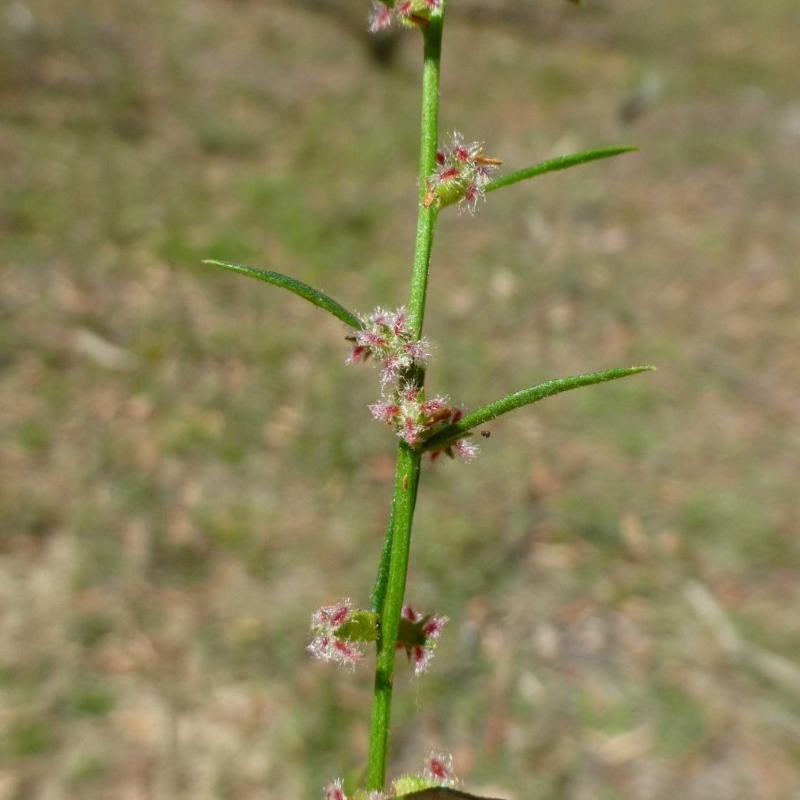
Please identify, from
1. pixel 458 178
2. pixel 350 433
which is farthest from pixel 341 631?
pixel 350 433

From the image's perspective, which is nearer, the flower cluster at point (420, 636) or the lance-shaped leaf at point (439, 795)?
the lance-shaped leaf at point (439, 795)

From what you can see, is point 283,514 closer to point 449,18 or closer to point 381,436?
point 381,436

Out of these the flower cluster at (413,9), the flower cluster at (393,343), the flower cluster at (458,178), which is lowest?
the flower cluster at (393,343)

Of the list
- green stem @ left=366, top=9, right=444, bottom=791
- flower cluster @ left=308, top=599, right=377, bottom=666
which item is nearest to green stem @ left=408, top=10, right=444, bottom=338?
green stem @ left=366, top=9, right=444, bottom=791

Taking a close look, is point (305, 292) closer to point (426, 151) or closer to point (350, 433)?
point (426, 151)

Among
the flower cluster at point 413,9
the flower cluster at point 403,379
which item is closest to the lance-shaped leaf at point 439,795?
the flower cluster at point 403,379

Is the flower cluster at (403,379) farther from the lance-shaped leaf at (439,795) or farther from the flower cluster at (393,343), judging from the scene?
Answer: the lance-shaped leaf at (439,795)

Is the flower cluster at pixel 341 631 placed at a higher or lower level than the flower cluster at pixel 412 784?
higher

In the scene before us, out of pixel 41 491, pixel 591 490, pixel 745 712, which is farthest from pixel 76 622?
pixel 745 712
